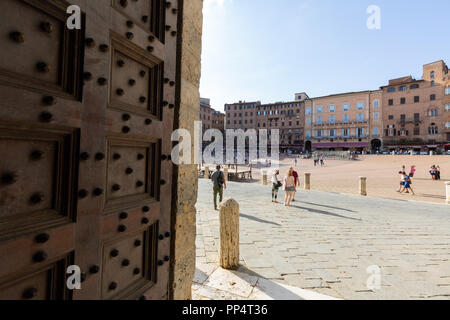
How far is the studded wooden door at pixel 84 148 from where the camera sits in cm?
99

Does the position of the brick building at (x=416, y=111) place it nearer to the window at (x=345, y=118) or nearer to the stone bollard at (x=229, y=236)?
the window at (x=345, y=118)

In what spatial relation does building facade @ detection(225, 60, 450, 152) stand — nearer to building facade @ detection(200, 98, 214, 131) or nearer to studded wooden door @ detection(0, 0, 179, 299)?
building facade @ detection(200, 98, 214, 131)

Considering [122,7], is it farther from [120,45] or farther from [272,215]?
[272,215]

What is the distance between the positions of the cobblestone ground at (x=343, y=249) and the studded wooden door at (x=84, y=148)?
1.64 meters

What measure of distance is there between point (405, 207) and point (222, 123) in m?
70.7

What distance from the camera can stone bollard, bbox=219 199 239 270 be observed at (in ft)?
11.6

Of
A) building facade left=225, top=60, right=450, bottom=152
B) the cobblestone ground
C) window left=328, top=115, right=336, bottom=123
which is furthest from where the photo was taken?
window left=328, top=115, right=336, bottom=123

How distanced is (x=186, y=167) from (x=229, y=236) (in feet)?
5.79

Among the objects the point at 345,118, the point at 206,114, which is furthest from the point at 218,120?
the point at 345,118

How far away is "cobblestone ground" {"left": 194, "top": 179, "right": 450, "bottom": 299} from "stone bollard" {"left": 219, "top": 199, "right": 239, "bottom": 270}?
0.26 metres

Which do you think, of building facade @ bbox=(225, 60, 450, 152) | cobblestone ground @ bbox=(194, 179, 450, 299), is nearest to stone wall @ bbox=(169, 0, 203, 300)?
cobblestone ground @ bbox=(194, 179, 450, 299)

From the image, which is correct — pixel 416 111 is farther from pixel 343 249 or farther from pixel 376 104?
pixel 343 249

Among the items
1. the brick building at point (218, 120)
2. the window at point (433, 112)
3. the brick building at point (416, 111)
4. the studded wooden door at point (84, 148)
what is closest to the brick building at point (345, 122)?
the brick building at point (416, 111)

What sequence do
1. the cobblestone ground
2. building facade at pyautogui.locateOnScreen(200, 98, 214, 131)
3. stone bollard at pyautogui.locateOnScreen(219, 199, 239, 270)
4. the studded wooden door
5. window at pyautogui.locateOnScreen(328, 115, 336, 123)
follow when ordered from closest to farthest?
the studded wooden door → the cobblestone ground → stone bollard at pyautogui.locateOnScreen(219, 199, 239, 270) → window at pyautogui.locateOnScreen(328, 115, 336, 123) → building facade at pyautogui.locateOnScreen(200, 98, 214, 131)
